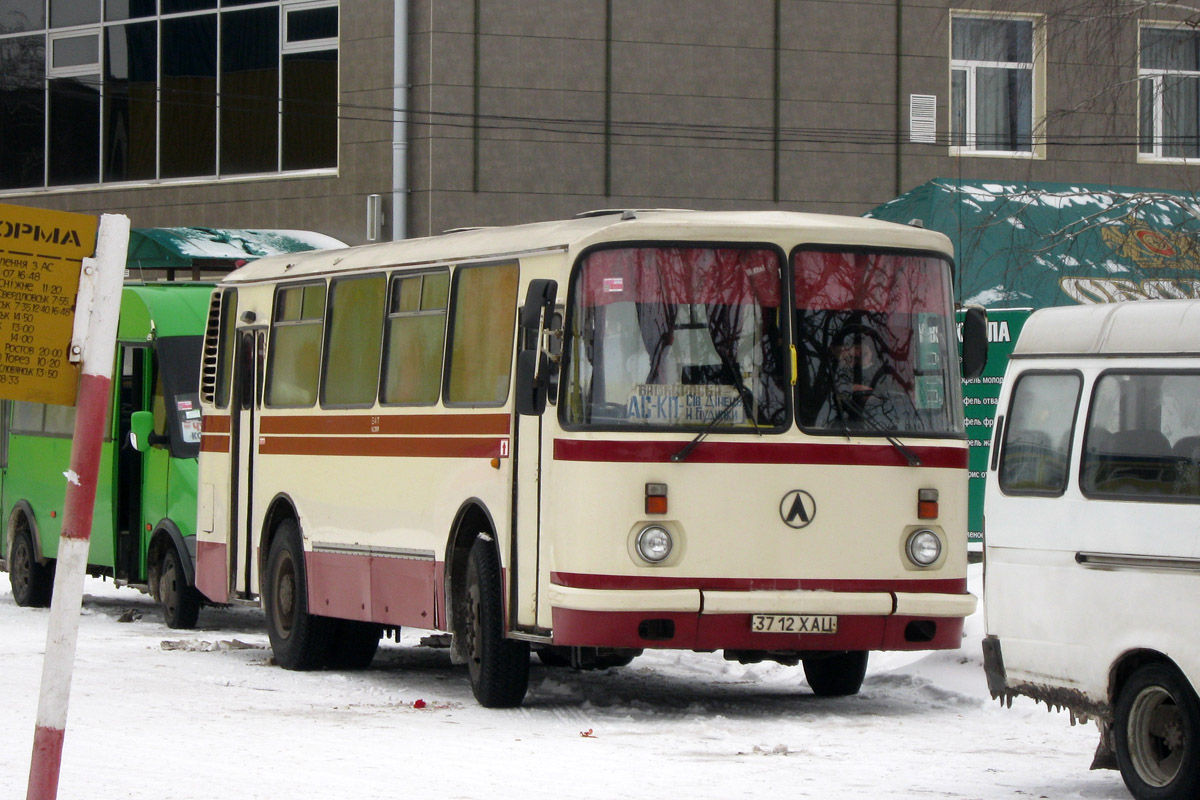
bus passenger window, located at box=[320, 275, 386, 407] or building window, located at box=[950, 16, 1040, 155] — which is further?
building window, located at box=[950, 16, 1040, 155]

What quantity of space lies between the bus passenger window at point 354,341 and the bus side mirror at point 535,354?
2.54 meters

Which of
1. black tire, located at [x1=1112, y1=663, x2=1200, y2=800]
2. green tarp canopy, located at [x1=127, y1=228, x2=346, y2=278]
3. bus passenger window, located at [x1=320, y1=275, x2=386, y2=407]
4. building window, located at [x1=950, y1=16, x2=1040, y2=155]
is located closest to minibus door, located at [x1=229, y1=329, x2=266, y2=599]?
bus passenger window, located at [x1=320, y1=275, x2=386, y2=407]

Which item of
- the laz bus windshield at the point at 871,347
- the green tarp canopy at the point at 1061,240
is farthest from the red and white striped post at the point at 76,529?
the green tarp canopy at the point at 1061,240

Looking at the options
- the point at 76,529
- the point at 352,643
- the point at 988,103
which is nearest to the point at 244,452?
the point at 352,643

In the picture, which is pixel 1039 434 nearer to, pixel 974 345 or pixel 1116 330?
pixel 1116 330

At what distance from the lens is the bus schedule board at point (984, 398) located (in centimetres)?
1739

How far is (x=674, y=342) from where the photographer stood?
11.5 meters

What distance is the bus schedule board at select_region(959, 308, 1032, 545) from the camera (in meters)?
17.4

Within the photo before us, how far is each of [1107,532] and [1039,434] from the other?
0.80 m

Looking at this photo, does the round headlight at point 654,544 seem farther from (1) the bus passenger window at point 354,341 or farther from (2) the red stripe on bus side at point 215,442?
(2) the red stripe on bus side at point 215,442

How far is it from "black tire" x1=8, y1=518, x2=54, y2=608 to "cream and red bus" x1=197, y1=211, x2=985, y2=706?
863 centimetres

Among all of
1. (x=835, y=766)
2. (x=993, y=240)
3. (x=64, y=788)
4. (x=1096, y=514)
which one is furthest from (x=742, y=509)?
(x=993, y=240)

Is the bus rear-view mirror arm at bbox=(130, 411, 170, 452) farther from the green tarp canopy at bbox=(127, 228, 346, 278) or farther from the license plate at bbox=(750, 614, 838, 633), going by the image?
the green tarp canopy at bbox=(127, 228, 346, 278)

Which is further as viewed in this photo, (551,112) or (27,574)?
(551,112)
